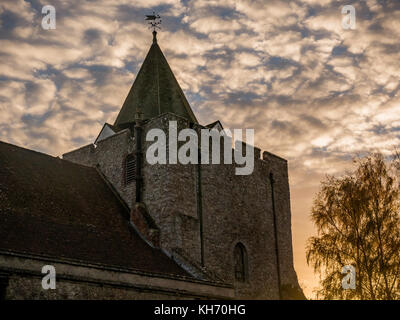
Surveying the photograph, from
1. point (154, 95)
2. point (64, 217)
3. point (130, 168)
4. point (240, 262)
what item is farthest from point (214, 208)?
point (64, 217)

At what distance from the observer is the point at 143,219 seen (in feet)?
73.3

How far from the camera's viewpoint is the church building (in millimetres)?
16703

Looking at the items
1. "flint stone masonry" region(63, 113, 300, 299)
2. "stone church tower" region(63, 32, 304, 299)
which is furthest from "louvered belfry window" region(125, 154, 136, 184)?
"flint stone masonry" region(63, 113, 300, 299)

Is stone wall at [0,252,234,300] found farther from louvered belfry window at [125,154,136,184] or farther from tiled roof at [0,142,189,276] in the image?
louvered belfry window at [125,154,136,184]

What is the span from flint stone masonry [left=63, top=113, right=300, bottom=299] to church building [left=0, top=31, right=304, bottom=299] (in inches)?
1.9

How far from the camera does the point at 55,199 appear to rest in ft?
67.1

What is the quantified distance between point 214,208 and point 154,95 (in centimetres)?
679

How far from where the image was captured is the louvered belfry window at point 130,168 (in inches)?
955

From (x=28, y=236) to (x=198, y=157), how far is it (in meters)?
9.60

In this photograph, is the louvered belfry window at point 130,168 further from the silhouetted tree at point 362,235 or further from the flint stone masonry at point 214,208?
Answer: the silhouetted tree at point 362,235

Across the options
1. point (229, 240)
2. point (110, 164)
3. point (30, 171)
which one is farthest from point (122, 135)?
point (229, 240)

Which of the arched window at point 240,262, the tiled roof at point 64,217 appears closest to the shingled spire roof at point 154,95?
the tiled roof at point 64,217
